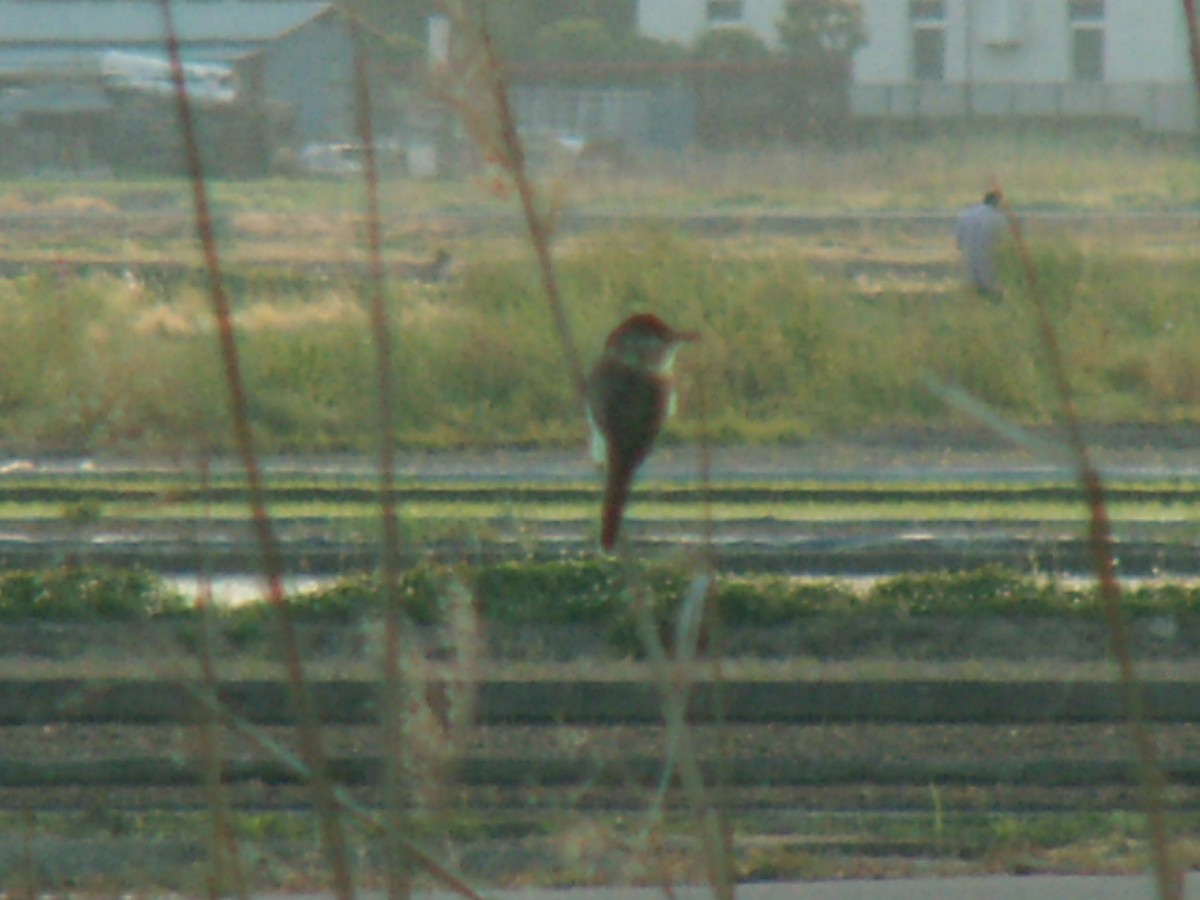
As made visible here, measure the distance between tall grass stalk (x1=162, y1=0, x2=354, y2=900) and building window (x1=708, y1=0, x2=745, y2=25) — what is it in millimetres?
32151

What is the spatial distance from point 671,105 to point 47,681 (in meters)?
26.0

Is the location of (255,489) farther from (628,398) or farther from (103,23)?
(103,23)

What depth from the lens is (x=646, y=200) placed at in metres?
35.5

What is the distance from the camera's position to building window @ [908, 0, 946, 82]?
2680 centimetres

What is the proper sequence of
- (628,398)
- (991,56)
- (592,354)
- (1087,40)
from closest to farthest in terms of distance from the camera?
(628,398)
(592,354)
(991,56)
(1087,40)

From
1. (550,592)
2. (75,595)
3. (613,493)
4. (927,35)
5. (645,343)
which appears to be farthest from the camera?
(927,35)

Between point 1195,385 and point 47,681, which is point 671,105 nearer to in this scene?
point 1195,385

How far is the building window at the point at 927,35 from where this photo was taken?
87.9ft

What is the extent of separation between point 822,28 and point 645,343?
27.0 metres

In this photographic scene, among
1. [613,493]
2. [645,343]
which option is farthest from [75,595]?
[645,343]

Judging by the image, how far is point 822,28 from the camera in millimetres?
29109

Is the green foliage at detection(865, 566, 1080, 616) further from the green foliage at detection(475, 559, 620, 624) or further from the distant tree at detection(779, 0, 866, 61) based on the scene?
the distant tree at detection(779, 0, 866, 61)

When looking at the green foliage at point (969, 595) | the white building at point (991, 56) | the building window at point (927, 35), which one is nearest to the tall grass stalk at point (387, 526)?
the green foliage at point (969, 595)

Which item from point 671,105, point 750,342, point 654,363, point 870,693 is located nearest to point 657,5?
point 671,105
